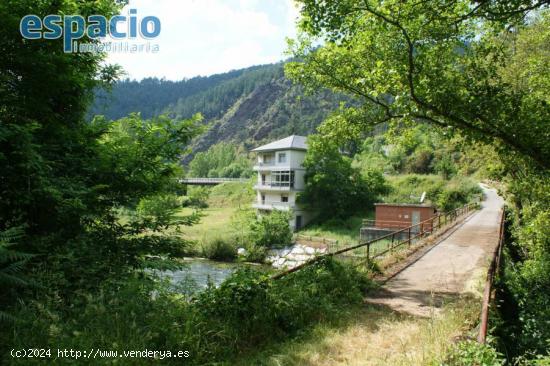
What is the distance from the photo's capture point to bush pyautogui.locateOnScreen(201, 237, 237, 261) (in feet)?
112

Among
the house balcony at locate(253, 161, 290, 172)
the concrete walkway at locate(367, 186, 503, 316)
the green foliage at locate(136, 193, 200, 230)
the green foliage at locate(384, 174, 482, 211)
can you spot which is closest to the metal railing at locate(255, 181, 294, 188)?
the house balcony at locate(253, 161, 290, 172)

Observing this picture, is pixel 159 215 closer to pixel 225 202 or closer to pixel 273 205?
pixel 273 205

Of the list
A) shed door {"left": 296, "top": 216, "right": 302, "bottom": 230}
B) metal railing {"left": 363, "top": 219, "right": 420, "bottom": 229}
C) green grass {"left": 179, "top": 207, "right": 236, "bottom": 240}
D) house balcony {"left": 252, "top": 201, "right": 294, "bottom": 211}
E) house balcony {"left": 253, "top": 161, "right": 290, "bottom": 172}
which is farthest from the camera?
house balcony {"left": 253, "top": 161, "right": 290, "bottom": 172}

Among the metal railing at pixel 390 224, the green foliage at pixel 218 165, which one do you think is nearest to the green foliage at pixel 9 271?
the metal railing at pixel 390 224

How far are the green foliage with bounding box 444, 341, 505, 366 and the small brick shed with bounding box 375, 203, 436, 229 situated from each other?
3322 cm

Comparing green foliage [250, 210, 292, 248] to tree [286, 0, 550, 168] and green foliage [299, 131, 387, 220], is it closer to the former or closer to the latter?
green foliage [299, 131, 387, 220]

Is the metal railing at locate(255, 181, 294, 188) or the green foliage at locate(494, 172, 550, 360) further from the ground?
the metal railing at locate(255, 181, 294, 188)

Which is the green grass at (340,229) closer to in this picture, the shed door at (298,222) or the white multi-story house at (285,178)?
the shed door at (298,222)

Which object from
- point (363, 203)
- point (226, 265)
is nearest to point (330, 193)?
point (363, 203)

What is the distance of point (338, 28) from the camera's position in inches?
348

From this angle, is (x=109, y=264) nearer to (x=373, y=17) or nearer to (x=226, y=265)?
(x=373, y=17)

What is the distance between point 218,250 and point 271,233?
5.97 m

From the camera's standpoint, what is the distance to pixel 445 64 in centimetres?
983

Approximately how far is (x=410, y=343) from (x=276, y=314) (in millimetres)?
2128
